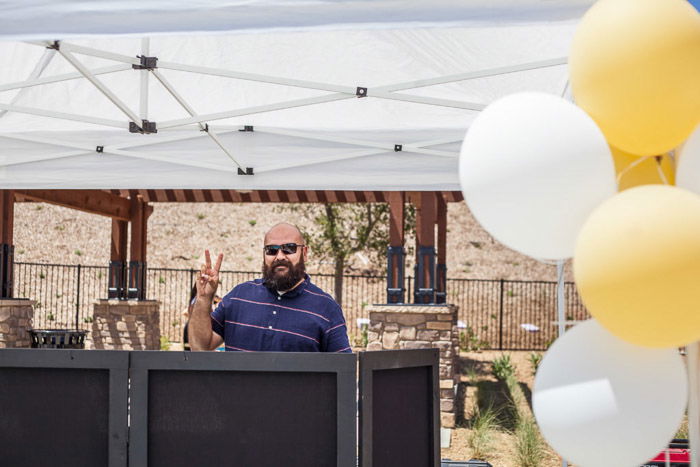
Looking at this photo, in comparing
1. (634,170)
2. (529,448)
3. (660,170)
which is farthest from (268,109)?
(529,448)

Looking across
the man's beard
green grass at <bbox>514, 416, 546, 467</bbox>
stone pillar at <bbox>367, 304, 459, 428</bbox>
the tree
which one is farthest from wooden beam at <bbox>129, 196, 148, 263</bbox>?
the man's beard

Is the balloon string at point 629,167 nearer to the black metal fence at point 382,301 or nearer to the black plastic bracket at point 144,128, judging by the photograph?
the black plastic bracket at point 144,128

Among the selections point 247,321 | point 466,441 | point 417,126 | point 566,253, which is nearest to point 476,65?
point 417,126

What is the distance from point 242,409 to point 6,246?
1024cm

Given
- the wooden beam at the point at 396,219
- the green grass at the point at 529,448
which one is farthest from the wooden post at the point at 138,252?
the green grass at the point at 529,448

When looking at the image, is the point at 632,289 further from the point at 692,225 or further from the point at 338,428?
the point at 338,428

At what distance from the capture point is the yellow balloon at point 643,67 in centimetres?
216

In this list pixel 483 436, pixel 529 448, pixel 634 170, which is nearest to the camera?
pixel 634 170

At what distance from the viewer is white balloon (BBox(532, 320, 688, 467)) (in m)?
2.17

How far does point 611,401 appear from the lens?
2.17 metres

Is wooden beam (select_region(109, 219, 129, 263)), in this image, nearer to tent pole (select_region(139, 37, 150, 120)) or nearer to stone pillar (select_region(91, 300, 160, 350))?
stone pillar (select_region(91, 300, 160, 350))

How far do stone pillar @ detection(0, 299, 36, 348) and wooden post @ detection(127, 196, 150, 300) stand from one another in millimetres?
2922

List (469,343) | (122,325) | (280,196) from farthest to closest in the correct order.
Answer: (469,343) < (122,325) < (280,196)

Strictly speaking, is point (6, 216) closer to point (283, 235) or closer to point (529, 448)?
point (529, 448)
